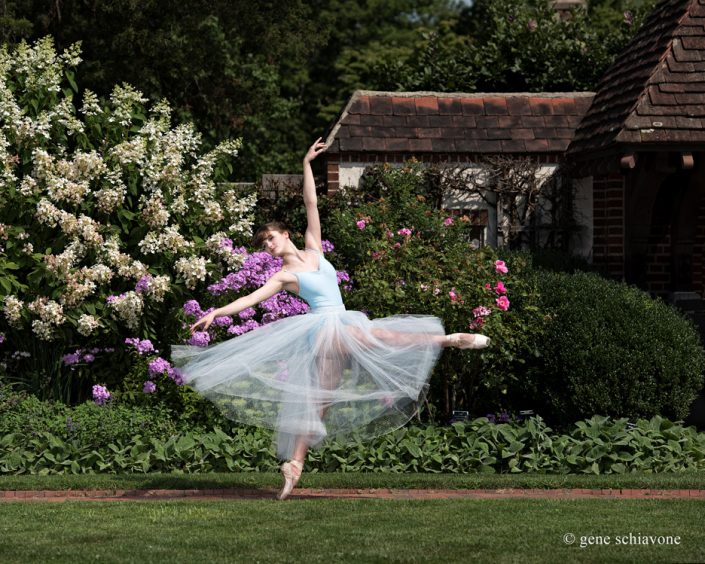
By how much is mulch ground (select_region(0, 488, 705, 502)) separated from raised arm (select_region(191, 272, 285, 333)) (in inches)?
60.4

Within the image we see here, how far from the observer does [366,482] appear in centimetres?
1008

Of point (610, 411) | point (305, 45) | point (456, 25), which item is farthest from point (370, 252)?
point (456, 25)

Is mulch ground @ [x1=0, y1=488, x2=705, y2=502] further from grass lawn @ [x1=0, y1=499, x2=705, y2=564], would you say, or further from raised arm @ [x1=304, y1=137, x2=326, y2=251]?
raised arm @ [x1=304, y1=137, x2=326, y2=251]

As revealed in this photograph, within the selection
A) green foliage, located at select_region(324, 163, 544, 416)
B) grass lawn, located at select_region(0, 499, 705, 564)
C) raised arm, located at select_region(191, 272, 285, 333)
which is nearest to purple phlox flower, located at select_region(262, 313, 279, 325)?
green foliage, located at select_region(324, 163, 544, 416)

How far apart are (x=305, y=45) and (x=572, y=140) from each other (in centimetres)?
752

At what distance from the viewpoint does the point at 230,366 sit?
361 inches

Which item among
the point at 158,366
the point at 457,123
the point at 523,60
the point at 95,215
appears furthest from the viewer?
the point at 523,60

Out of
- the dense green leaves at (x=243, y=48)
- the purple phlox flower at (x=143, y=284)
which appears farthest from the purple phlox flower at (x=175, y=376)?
the dense green leaves at (x=243, y=48)

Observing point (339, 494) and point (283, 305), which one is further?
point (283, 305)

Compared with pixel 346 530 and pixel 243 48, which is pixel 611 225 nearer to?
pixel 346 530

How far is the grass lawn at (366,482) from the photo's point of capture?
999 cm

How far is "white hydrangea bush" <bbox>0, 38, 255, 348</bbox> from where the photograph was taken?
1230cm

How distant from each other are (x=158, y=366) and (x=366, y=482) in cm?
291

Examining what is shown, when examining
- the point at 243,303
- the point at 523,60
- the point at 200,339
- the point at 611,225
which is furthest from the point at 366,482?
the point at 523,60
